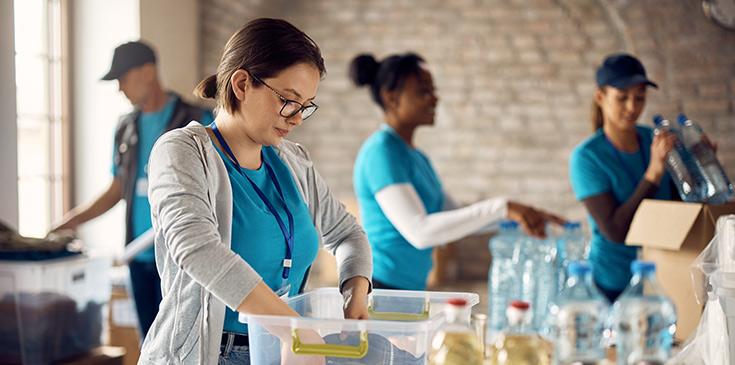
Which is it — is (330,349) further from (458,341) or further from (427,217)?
(427,217)

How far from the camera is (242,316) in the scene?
1.03 metres

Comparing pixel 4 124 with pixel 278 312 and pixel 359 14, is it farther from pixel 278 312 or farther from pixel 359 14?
pixel 359 14

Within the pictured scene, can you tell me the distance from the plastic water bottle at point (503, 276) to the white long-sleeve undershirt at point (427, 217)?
0.48 meters

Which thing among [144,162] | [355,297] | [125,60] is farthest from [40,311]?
[355,297]

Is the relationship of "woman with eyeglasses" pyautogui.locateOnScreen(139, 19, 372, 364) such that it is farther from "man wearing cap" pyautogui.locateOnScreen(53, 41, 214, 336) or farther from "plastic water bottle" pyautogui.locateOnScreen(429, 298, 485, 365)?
"man wearing cap" pyautogui.locateOnScreen(53, 41, 214, 336)

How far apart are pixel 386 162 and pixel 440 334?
1170 millimetres

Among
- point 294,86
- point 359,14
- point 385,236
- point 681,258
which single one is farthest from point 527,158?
point 294,86

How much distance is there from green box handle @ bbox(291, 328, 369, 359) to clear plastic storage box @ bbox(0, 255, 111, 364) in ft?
5.52

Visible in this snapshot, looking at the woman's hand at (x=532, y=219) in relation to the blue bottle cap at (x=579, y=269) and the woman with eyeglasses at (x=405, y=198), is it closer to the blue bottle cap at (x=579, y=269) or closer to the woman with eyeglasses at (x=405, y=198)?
the woman with eyeglasses at (x=405, y=198)

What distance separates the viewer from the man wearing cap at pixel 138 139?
262 centimetres

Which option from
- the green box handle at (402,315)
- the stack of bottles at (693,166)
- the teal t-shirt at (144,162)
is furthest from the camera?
the teal t-shirt at (144,162)

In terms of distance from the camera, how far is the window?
3475 mm

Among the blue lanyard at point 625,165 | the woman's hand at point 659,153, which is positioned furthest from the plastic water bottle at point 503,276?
the woman's hand at point 659,153


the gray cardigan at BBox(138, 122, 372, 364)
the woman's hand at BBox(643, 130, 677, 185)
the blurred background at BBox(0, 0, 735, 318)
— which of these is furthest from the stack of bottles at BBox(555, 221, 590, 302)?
the blurred background at BBox(0, 0, 735, 318)
